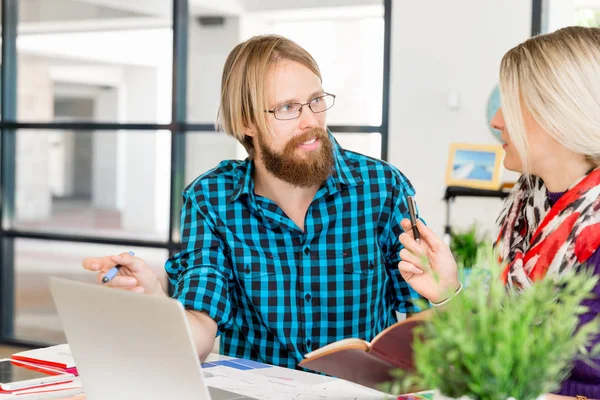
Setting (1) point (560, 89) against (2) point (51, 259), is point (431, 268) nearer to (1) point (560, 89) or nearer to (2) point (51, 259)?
(1) point (560, 89)

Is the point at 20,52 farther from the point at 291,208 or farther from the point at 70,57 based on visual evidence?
the point at 291,208

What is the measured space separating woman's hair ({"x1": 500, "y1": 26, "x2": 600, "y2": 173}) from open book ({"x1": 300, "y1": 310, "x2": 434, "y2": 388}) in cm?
61

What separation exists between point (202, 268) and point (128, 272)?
26 centimetres

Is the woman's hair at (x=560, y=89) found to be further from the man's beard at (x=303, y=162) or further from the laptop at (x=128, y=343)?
the laptop at (x=128, y=343)

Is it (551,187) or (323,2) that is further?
(323,2)

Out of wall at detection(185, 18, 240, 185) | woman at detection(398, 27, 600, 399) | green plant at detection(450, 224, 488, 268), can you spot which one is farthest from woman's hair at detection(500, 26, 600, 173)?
wall at detection(185, 18, 240, 185)

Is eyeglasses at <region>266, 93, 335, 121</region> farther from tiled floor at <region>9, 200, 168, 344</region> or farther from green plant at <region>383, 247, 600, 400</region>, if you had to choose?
tiled floor at <region>9, 200, 168, 344</region>

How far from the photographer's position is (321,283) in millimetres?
1938

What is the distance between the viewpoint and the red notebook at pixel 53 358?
1579 mm

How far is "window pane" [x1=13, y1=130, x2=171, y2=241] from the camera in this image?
503 cm

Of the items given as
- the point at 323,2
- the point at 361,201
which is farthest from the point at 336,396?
the point at 323,2

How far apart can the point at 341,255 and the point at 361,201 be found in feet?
0.48

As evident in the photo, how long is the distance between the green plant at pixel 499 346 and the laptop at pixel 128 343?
0.96 feet

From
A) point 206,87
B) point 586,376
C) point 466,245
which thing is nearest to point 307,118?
point 586,376
